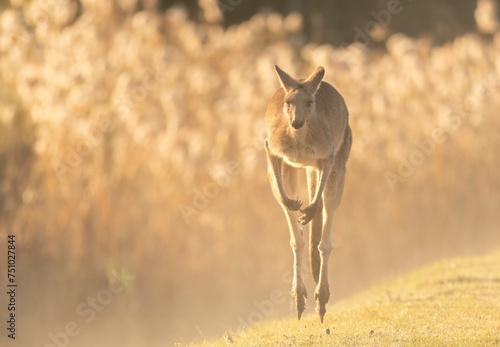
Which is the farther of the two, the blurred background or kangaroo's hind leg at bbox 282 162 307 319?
the blurred background

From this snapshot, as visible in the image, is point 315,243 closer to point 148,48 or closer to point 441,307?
point 441,307

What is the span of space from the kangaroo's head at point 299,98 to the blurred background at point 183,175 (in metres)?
4.89

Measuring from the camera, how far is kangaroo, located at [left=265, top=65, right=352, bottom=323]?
18.3 ft

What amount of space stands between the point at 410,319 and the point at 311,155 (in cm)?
267

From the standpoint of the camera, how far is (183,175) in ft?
37.6

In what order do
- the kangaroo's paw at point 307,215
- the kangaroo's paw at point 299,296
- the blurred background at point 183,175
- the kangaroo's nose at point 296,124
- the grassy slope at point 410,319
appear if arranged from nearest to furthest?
the kangaroo's nose at point 296,124
the kangaroo's paw at point 307,215
the kangaroo's paw at point 299,296
the grassy slope at point 410,319
the blurred background at point 183,175

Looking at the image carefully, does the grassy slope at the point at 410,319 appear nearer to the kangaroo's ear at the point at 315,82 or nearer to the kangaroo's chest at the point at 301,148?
the kangaroo's chest at the point at 301,148

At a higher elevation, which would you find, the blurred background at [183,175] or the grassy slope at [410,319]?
the blurred background at [183,175]

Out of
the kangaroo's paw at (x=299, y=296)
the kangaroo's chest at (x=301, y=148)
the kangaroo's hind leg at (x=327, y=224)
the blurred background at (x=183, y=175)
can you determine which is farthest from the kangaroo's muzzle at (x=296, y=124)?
the blurred background at (x=183, y=175)

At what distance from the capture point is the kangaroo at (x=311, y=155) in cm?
557

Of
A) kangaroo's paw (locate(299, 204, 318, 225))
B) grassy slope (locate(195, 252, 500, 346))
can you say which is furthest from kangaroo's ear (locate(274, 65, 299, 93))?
grassy slope (locate(195, 252, 500, 346))

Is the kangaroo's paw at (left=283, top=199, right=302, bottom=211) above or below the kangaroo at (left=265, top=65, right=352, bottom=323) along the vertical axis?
below

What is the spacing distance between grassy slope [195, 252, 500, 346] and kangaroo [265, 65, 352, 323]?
2.78ft

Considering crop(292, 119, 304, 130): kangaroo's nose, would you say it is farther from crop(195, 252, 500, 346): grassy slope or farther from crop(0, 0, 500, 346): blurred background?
crop(0, 0, 500, 346): blurred background
